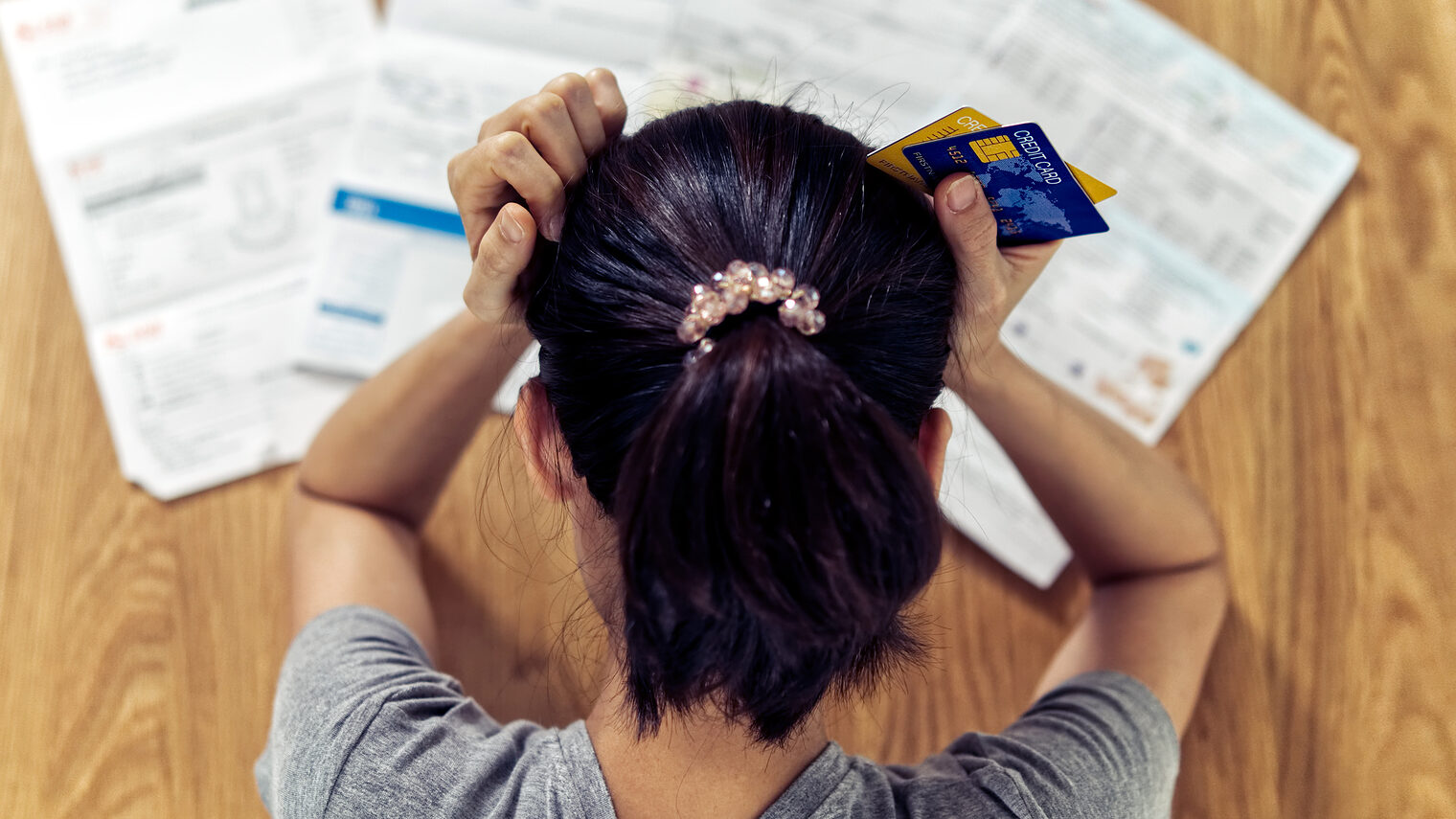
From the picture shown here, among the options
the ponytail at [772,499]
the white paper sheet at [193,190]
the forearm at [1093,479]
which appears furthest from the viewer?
the white paper sheet at [193,190]

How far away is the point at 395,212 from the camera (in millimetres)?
745

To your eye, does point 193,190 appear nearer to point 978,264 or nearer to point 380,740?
point 380,740

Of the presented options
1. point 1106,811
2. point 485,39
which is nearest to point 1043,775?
point 1106,811

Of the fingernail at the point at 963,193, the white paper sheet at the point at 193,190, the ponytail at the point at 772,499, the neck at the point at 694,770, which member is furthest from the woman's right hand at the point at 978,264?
the white paper sheet at the point at 193,190

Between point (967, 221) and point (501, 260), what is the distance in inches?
8.5

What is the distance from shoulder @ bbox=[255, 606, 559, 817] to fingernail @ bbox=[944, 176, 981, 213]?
339mm

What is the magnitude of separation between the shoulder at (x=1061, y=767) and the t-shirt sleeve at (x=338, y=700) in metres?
0.24

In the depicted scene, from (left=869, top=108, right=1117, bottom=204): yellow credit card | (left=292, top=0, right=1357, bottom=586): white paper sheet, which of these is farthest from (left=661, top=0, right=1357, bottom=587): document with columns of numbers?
(left=869, top=108, right=1117, bottom=204): yellow credit card

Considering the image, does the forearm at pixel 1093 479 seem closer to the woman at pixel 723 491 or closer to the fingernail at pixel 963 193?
the woman at pixel 723 491

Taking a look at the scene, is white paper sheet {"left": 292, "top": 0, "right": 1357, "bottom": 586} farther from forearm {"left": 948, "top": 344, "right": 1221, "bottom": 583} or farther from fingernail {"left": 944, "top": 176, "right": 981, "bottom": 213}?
fingernail {"left": 944, "top": 176, "right": 981, "bottom": 213}

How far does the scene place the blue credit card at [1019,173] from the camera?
369mm

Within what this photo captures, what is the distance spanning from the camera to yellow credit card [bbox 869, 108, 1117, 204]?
368mm

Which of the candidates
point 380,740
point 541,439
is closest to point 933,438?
point 541,439

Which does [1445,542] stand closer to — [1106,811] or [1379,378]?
[1379,378]
